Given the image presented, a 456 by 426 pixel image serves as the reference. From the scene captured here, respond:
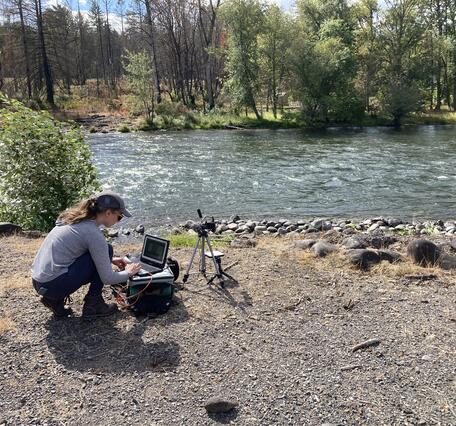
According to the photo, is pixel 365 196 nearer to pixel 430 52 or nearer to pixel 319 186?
pixel 319 186

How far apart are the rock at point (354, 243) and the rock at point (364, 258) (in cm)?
88

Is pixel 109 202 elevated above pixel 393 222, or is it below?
above

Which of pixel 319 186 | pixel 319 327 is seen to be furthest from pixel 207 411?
pixel 319 186

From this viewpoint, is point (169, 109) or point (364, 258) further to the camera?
point (169, 109)

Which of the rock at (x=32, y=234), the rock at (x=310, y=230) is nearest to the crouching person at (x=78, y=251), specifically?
the rock at (x=32, y=234)

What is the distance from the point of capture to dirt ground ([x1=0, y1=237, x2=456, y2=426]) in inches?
146

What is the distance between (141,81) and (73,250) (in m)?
36.8

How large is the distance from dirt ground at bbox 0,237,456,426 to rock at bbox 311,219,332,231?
518 centimetres

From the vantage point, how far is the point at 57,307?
500cm

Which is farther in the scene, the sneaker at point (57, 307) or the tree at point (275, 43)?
the tree at point (275, 43)

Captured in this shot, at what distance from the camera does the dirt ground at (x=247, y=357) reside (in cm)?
371

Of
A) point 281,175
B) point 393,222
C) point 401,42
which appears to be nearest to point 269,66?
point 401,42

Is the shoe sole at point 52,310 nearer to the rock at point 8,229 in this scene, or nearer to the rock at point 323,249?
the rock at point 323,249

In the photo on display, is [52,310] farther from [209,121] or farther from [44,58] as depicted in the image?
[44,58]
